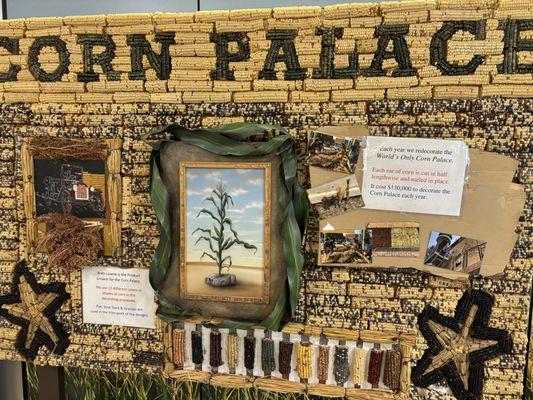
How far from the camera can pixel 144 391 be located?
4.59 ft

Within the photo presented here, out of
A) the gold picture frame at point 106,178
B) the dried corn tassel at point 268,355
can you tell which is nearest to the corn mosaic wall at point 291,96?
the gold picture frame at point 106,178

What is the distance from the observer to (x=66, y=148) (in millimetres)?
1255

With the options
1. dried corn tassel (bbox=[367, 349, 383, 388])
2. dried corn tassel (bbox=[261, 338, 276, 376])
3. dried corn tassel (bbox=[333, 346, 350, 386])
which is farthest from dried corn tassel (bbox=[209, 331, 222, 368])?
dried corn tassel (bbox=[367, 349, 383, 388])

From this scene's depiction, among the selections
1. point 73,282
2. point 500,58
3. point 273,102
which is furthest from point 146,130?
point 500,58

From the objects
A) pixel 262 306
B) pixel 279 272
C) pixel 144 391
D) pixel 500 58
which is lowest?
pixel 144 391

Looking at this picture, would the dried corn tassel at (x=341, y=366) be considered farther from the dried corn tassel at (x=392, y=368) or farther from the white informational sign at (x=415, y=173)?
the white informational sign at (x=415, y=173)

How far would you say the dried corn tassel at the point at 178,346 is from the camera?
4.17 feet

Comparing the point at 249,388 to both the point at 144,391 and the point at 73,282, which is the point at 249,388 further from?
the point at 73,282

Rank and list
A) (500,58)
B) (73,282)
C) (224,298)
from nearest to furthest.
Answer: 1. (500,58)
2. (224,298)
3. (73,282)

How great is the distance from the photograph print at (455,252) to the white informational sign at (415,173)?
0.07 m

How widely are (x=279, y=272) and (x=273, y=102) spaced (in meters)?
0.49

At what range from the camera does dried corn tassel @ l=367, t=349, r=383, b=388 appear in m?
1.19

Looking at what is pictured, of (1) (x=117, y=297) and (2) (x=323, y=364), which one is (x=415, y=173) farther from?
(1) (x=117, y=297)

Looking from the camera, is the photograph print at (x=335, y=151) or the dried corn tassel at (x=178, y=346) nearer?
the photograph print at (x=335, y=151)
